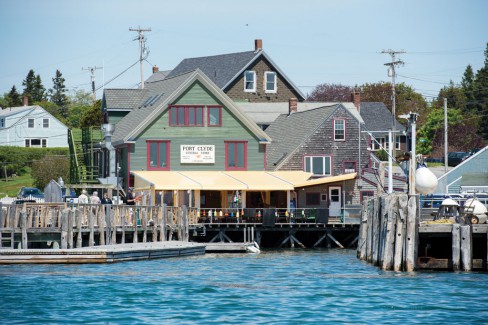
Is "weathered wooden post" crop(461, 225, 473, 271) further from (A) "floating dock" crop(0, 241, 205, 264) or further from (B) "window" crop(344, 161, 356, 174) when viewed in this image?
(B) "window" crop(344, 161, 356, 174)

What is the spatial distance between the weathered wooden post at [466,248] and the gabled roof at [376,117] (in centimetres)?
6885

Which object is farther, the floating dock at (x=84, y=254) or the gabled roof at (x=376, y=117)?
the gabled roof at (x=376, y=117)

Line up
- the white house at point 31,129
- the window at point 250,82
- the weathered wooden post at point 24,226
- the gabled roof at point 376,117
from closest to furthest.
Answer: the weathered wooden post at point 24,226, the window at point 250,82, the gabled roof at point 376,117, the white house at point 31,129

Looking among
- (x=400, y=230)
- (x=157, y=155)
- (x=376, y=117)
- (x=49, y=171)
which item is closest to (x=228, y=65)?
(x=49, y=171)

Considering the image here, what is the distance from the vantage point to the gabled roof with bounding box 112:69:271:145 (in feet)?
212

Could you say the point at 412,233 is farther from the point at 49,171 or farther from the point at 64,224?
the point at 49,171

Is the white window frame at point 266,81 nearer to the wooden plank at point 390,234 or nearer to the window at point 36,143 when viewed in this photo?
the window at point 36,143

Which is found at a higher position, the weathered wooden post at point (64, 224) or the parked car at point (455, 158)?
the parked car at point (455, 158)

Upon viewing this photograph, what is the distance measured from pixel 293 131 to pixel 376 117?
36.3 metres

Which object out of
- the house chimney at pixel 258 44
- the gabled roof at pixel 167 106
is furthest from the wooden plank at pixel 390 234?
the house chimney at pixel 258 44

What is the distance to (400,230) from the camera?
3728cm

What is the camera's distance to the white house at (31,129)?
114 metres

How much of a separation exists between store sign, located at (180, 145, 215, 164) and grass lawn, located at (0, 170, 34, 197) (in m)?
32.9

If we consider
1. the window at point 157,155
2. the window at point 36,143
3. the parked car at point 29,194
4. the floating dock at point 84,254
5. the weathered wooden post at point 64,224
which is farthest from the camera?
the window at point 36,143
